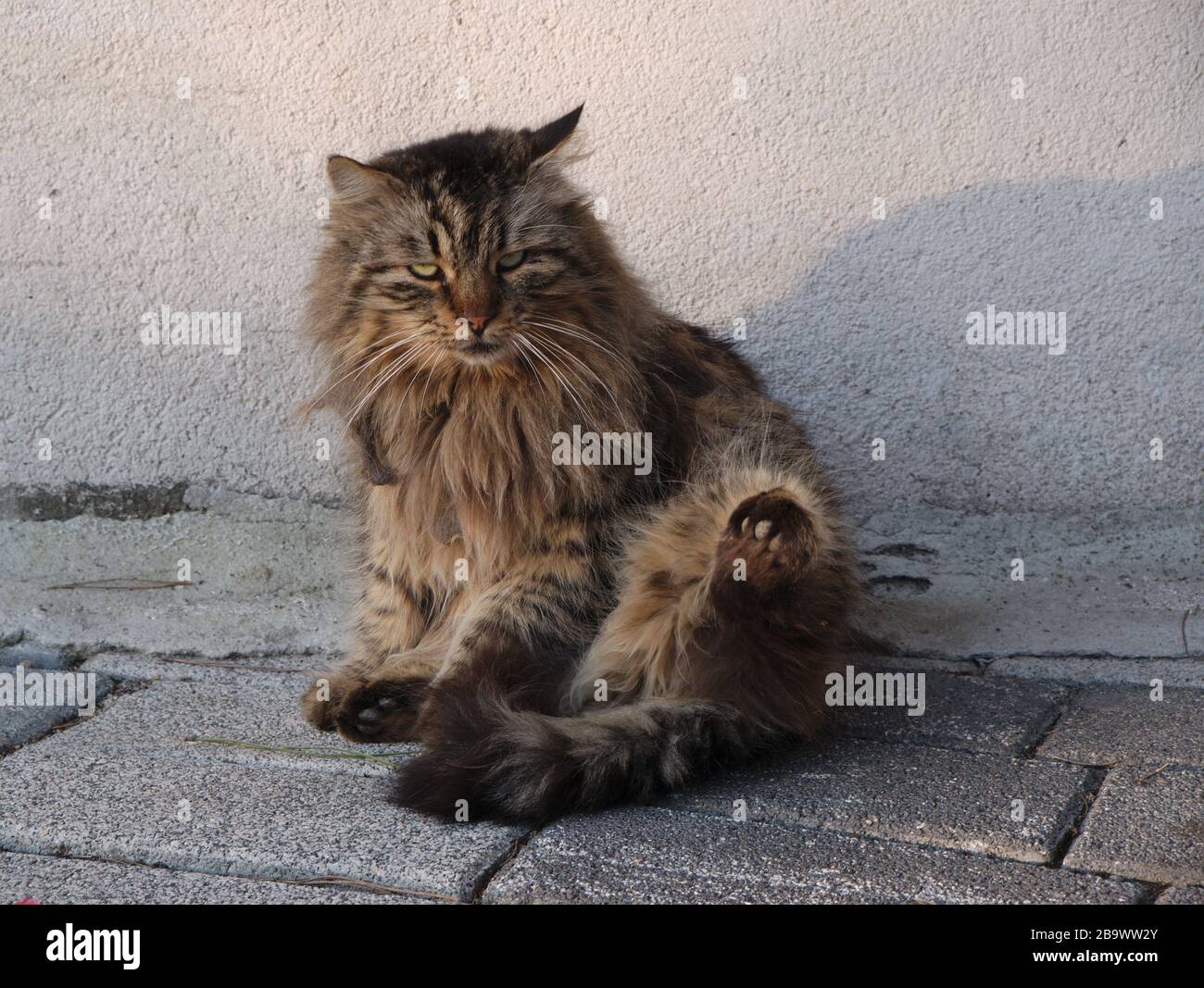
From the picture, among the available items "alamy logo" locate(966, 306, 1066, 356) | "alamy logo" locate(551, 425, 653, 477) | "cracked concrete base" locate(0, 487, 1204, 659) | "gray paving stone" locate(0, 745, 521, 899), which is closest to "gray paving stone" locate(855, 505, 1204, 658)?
"cracked concrete base" locate(0, 487, 1204, 659)

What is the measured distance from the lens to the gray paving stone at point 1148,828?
2104 millimetres

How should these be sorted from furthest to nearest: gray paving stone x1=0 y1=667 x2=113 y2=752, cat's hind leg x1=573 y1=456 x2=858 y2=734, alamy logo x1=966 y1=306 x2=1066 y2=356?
alamy logo x1=966 y1=306 x2=1066 y2=356, gray paving stone x1=0 y1=667 x2=113 y2=752, cat's hind leg x1=573 y1=456 x2=858 y2=734

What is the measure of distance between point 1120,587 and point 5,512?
3427 millimetres

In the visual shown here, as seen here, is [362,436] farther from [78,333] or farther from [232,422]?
[78,333]

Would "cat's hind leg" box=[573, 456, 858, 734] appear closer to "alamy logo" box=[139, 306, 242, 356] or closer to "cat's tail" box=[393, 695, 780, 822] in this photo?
"cat's tail" box=[393, 695, 780, 822]

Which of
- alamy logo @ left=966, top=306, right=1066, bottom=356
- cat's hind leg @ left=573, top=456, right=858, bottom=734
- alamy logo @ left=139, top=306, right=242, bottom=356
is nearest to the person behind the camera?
cat's hind leg @ left=573, top=456, right=858, bottom=734

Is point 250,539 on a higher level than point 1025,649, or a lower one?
higher

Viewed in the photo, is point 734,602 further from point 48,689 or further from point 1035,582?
point 48,689

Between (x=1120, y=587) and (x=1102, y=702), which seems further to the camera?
(x=1120, y=587)

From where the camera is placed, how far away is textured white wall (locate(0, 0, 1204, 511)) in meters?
3.46

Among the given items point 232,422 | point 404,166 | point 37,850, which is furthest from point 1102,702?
point 232,422

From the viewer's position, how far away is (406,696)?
288 cm

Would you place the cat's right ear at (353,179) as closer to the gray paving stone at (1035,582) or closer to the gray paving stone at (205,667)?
the gray paving stone at (205,667)

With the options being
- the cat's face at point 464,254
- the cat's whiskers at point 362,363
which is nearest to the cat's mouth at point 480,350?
the cat's face at point 464,254
